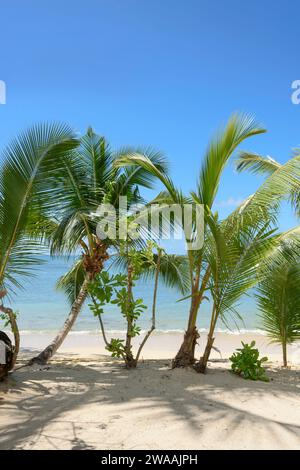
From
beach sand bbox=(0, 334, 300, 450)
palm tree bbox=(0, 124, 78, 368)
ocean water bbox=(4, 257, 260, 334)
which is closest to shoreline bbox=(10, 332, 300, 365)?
ocean water bbox=(4, 257, 260, 334)

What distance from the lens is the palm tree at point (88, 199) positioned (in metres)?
6.96

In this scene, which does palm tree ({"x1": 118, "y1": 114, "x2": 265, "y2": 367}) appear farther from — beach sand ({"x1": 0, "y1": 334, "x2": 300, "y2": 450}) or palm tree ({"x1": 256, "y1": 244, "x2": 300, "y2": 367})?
palm tree ({"x1": 256, "y1": 244, "x2": 300, "y2": 367})

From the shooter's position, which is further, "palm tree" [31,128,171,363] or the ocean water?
the ocean water

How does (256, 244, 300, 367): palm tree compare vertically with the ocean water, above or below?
above

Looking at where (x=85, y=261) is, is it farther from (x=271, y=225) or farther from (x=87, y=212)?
(x=271, y=225)

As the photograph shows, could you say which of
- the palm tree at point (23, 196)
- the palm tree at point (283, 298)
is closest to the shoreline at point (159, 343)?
the palm tree at point (283, 298)

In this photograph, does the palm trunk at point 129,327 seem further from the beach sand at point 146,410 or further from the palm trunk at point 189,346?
the palm trunk at point 189,346

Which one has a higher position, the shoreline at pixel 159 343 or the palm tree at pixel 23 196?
the palm tree at pixel 23 196

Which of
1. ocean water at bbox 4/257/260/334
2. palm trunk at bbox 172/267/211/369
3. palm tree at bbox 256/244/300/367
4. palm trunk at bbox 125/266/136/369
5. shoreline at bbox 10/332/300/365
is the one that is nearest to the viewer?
palm trunk at bbox 172/267/211/369

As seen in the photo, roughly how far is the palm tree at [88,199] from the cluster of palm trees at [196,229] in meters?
0.02

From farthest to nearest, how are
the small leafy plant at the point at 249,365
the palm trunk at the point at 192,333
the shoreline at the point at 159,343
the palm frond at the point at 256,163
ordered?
1. the shoreline at the point at 159,343
2. the palm frond at the point at 256,163
3. the palm trunk at the point at 192,333
4. the small leafy plant at the point at 249,365

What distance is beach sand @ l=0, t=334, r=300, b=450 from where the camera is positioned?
327cm

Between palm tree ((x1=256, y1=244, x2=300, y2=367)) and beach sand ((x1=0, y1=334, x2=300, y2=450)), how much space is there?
1049 mm

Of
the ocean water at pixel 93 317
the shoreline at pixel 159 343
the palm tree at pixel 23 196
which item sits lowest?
the shoreline at pixel 159 343
